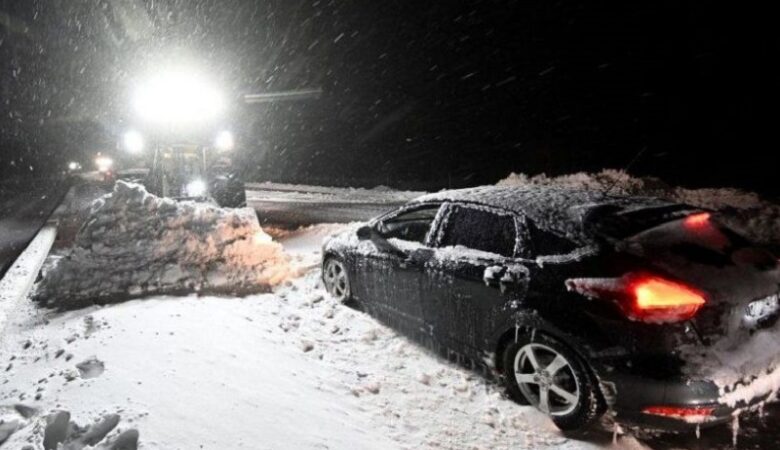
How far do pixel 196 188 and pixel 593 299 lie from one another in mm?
10576

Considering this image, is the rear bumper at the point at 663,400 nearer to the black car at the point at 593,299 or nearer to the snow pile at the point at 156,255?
the black car at the point at 593,299

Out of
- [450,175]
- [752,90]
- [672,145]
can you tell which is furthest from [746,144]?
[450,175]

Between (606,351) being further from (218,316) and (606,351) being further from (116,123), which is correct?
(116,123)

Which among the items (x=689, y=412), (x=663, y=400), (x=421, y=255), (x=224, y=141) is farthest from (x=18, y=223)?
(x=689, y=412)

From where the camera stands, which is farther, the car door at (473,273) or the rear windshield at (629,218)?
the car door at (473,273)

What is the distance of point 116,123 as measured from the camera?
1344 cm

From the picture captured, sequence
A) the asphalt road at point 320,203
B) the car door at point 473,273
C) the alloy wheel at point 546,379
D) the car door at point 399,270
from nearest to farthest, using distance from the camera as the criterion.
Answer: the alloy wheel at point 546,379, the car door at point 473,273, the car door at point 399,270, the asphalt road at point 320,203

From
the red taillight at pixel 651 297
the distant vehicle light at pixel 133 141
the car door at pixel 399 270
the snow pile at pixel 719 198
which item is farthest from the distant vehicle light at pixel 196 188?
the red taillight at pixel 651 297

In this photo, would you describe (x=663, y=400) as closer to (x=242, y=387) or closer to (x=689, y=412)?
(x=689, y=412)

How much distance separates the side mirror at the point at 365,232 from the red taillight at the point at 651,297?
2.70 metres

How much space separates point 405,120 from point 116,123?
19310mm

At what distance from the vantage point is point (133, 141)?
12000mm

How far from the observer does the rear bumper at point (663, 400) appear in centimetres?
302

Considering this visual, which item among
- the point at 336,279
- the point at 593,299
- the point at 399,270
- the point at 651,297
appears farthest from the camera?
the point at 336,279
